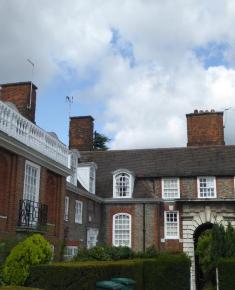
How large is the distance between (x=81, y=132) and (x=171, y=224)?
11.1 metres

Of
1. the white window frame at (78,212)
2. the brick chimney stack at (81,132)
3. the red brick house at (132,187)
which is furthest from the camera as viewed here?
the brick chimney stack at (81,132)

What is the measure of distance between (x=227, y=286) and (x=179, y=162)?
16072 mm

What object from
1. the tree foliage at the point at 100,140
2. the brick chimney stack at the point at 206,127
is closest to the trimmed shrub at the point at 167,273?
the brick chimney stack at the point at 206,127

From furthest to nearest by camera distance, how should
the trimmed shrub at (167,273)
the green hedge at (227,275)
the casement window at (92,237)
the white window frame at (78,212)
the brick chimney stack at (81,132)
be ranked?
the brick chimney stack at (81,132) < the casement window at (92,237) < the white window frame at (78,212) < the trimmed shrub at (167,273) < the green hedge at (227,275)

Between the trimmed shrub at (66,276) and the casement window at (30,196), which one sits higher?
the casement window at (30,196)

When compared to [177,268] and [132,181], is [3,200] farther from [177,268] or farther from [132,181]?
[132,181]

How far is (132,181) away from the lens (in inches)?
1247

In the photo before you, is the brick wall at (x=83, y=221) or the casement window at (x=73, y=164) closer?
the brick wall at (x=83, y=221)

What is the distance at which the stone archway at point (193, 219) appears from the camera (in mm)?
30092

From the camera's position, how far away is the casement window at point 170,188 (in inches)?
1228

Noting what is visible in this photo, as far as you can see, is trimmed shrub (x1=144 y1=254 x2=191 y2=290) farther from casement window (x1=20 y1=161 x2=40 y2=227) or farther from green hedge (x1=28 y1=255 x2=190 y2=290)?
casement window (x1=20 y1=161 x2=40 y2=227)

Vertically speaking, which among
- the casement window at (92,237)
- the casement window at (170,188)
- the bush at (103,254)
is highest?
the casement window at (170,188)

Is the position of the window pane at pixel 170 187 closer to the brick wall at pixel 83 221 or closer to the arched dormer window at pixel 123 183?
the arched dormer window at pixel 123 183

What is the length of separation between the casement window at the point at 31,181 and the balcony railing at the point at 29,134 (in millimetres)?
752
